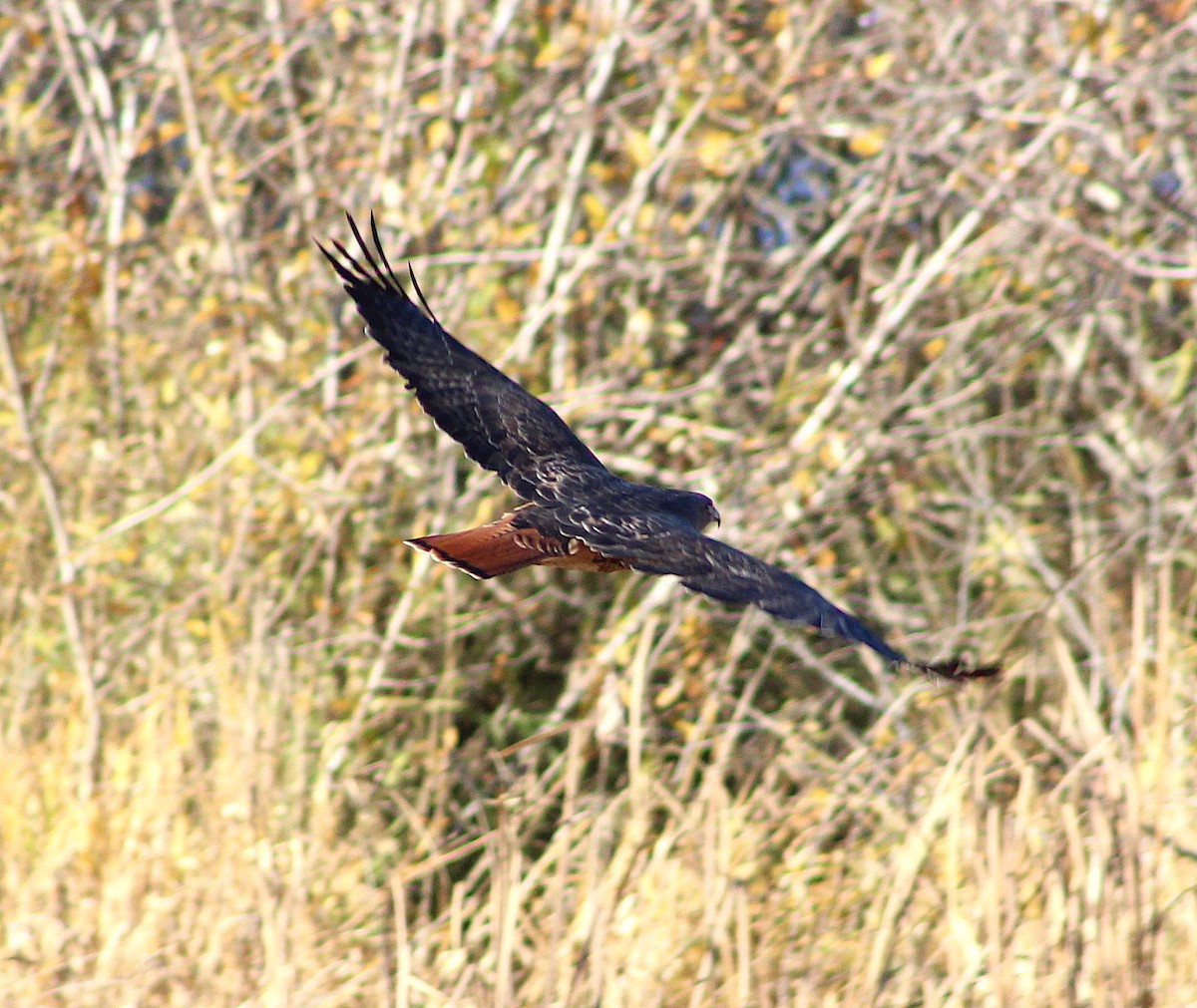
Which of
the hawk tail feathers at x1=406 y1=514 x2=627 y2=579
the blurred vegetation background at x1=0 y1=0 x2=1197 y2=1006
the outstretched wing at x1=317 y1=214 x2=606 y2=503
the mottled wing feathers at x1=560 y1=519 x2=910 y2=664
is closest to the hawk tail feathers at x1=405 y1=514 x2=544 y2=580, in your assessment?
the hawk tail feathers at x1=406 y1=514 x2=627 y2=579

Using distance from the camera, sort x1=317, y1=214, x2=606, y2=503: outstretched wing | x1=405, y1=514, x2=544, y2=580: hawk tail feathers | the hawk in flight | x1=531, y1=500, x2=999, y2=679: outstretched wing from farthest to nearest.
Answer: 1. x1=317, y1=214, x2=606, y2=503: outstretched wing
2. x1=405, y1=514, x2=544, y2=580: hawk tail feathers
3. the hawk in flight
4. x1=531, y1=500, x2=999, y2=679: outstretched wing

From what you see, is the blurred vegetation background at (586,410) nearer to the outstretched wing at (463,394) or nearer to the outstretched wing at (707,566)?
the outstretched wing at (463,394)

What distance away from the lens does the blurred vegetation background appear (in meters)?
5.09

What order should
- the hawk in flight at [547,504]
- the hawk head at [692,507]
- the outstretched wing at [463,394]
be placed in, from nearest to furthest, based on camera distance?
the hawk in flight at [547,504] < the hawk head at [692,507] < the outstretched wing at [463,394]

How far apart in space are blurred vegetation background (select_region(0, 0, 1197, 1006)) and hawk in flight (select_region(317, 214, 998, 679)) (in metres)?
1.06

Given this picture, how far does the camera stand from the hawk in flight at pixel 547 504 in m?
3.35

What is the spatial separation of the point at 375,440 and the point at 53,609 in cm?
112

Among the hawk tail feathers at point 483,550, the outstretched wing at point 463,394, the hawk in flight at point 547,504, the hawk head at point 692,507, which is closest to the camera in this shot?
the hawk in flight at point 547,504

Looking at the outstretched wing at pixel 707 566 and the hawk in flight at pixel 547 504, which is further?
the hawk in flight at pixel 547 504

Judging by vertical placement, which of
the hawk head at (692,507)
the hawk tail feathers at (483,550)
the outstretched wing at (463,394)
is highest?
the outstretched wing at (463,394)

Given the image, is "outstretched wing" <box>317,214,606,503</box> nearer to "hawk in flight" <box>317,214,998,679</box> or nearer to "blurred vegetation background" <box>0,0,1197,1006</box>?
"hawk in flight" <box>317,214,998,679</box>

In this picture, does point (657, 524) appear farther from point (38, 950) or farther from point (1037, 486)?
point (1037, 486)

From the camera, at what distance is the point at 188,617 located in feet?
18.1

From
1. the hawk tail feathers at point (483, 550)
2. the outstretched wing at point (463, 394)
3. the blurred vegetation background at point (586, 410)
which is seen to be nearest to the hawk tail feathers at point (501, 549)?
the hawk tail feathers at point (483, 550)
